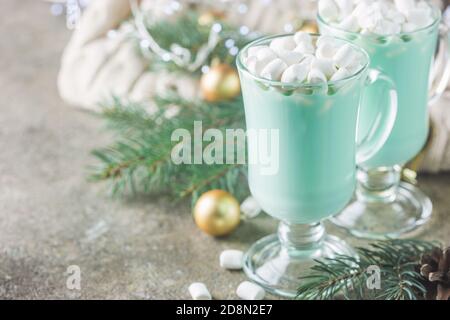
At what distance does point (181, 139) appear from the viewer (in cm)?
173

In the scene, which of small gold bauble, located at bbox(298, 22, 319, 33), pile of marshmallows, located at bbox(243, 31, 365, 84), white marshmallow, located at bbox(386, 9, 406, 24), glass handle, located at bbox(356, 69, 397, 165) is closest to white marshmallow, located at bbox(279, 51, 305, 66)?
pile of marshmallows, located at bbox(243, 31, 365, 84)

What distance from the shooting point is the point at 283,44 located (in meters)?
1.31

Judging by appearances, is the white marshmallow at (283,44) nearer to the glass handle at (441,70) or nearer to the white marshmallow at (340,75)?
the white marshmallow at (340,75)

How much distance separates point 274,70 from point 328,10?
0.26 m

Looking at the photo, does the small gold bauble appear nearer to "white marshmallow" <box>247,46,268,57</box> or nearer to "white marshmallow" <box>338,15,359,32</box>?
"white marshmallow" <box>338,15,359,32</box>

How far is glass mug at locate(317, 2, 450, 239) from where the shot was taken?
141 centimetres

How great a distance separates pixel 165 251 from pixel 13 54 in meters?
1.13

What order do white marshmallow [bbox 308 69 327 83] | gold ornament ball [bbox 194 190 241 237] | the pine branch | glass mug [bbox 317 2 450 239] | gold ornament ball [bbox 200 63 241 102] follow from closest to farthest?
1. white marshmallow [bbox 308 69 327 83]
2. glass mug [bbox 317 2 450 239]
3. gold ornament ball [bbox 194 190 241 237]
4. gold ornament ball [bbox 200 63 241 102]
5. the pine branch

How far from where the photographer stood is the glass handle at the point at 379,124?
4.45ft

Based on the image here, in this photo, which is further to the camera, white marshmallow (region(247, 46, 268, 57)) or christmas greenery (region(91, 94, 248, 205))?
christmas greenery (region(91, 94, 248, 205))

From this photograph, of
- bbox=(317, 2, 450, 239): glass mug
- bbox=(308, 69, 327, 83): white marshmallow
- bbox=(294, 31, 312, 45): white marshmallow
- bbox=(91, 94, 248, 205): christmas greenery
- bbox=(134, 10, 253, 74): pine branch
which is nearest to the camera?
bbox=(308, 69, 327, 83): white marshmallow

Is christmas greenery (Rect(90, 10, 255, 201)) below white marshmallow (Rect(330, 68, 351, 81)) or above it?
below

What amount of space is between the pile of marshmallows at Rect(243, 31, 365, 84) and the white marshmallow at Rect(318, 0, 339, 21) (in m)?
0.13

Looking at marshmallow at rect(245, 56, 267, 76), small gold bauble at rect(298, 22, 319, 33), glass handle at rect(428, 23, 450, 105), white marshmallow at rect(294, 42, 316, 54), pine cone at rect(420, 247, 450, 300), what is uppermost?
white marshmallow at rect(294, 42, 316, 54)
